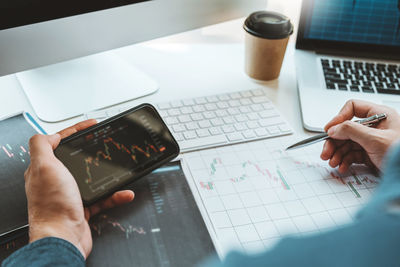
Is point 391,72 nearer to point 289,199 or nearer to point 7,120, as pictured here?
point 289,199

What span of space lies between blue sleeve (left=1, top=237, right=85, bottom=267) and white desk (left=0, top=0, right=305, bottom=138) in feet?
0.88

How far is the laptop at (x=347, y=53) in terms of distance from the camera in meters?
0.78

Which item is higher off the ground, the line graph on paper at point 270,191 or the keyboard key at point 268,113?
the keyboard key at point 268,113

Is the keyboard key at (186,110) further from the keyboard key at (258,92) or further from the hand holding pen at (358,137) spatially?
the hand holding pen at (358,137)

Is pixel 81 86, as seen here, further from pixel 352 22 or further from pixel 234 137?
pixel 352 22

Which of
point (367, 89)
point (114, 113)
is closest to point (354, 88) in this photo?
point (367, 89)

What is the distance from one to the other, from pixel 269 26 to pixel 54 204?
20.6 inches

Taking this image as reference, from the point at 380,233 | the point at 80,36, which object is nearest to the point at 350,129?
the point at 380,233

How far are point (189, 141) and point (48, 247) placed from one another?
0.29m

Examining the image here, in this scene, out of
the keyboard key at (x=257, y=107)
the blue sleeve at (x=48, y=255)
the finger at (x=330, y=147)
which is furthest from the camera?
the keyboard key at (x=257, y=107)

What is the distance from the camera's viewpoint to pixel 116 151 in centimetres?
57

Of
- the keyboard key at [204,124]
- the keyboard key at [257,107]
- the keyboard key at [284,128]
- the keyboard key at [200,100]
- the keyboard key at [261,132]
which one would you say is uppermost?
the keyboard key at [200,100]

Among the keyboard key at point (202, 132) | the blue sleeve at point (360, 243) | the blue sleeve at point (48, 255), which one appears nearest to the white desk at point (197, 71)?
the keyboard key at point (202, 132)

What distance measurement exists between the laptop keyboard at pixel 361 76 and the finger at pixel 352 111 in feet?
0.36
